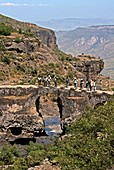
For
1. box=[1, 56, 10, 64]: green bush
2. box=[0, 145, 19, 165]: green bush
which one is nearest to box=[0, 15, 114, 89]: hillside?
box=[1, 56, 10, 64]: green bush

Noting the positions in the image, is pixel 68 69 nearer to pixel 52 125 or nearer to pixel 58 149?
pixel 52 125

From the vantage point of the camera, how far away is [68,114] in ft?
210

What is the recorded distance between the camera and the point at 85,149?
3772 cm

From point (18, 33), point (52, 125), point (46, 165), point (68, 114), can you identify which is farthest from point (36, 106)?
point (18, 33)

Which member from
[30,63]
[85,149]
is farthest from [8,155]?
[30,63]

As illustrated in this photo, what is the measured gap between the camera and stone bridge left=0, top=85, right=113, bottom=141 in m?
62.2

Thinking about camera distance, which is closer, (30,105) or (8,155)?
(8,155)

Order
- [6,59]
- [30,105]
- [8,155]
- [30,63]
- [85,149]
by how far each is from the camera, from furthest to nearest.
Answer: [30,63] → [6,59] → [30,105] → [8,155] → [85,149]

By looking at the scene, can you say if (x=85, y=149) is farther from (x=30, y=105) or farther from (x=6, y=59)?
(x=6, y=59)

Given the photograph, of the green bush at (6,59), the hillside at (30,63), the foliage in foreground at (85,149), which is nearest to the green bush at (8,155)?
the foliage in foreground at (85,149)

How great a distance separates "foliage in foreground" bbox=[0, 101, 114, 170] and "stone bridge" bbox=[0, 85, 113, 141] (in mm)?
17233

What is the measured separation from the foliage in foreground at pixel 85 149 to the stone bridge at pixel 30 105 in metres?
17.2

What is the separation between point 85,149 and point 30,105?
2627cm

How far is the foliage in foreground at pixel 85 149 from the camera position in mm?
35875
